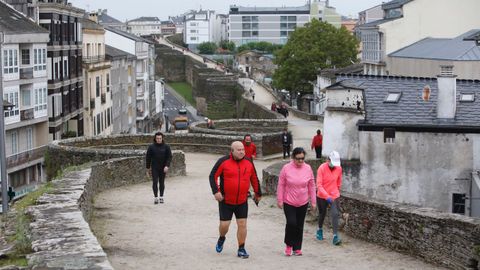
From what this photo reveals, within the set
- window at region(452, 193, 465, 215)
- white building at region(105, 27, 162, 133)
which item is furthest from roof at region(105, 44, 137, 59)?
window at region(452, 193, 465, 215)

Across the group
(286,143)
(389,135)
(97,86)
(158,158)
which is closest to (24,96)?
(97,86)

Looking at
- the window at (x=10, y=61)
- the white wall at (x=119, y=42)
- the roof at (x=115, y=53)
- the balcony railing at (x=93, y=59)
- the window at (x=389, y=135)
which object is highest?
the white wall at (x=119, y=42)

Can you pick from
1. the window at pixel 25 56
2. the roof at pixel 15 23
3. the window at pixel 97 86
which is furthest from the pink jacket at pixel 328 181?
the window at pixel 97 86

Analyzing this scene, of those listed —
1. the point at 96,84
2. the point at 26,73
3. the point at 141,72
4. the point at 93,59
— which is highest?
the point at 93,59

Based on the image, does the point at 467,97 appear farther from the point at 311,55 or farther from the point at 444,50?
the point at 311,55

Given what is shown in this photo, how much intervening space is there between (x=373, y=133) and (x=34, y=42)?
29034mm

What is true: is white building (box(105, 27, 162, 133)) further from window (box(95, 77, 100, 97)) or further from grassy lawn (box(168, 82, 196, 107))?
grassy lawn (box(168, 82, 196, 107))

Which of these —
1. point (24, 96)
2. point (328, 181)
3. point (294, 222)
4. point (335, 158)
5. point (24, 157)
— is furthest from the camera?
point (24, 96)

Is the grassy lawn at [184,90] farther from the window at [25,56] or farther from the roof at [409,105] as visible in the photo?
the roof at [409,105]

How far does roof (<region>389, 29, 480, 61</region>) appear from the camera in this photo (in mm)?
42375

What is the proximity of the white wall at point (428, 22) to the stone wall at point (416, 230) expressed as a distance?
143 ft

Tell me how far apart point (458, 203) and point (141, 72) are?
62.9 metres

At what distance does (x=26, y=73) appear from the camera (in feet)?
159

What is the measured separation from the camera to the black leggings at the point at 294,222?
12.3 m
